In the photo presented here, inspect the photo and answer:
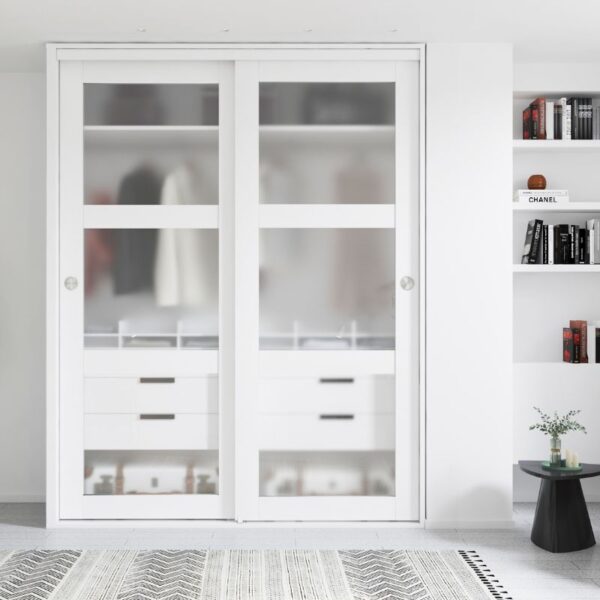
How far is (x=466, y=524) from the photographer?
12.2 ft

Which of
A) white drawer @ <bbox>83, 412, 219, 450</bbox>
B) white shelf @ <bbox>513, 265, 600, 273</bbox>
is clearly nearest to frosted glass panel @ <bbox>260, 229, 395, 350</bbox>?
white drawer @ <bbox>83, 412, 219, 450</bbox>

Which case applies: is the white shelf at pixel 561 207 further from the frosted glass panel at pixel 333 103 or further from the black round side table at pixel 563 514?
the black round side table at pixel 563 514

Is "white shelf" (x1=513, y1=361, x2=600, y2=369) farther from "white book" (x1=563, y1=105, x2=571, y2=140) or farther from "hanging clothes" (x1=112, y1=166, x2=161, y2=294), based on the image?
"hanging clothes" (x1=112, y1=166, x2=161, y2=294)

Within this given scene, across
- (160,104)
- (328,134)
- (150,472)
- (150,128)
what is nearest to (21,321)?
(150,472)

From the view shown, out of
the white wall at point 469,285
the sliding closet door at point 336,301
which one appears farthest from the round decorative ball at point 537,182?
the sliding closet door at point 336,301

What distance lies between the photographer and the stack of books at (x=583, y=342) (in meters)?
4.05

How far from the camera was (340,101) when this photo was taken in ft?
12.3

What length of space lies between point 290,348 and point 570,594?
1.65 metres

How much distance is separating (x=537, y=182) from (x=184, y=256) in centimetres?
194

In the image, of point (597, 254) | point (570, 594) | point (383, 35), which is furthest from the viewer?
point (597, 254)

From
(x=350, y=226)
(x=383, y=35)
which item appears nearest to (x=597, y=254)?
(x=350, y=226)

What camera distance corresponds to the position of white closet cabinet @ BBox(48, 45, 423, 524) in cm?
372

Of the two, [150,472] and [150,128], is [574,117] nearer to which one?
[150,128]

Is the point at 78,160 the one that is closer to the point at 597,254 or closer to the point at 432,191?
the point at 432,191
